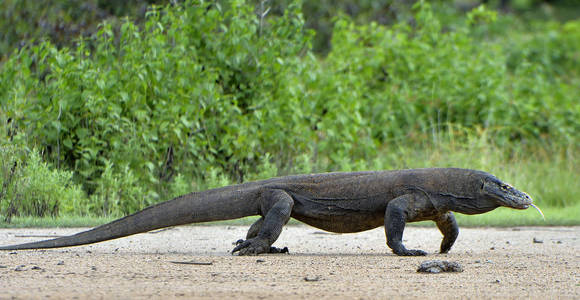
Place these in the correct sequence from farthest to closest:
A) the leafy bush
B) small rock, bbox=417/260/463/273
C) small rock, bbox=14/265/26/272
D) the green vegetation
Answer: the green vegetation, the leafy bush, small rock, bbox=417/260/463/273, small rock, bbox=14/265/26/272

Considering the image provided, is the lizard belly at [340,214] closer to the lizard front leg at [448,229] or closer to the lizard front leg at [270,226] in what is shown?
the lizard front leg at [270,226]

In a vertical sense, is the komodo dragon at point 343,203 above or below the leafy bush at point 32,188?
below

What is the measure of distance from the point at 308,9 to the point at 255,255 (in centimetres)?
1706

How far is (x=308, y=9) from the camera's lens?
72.4 feet

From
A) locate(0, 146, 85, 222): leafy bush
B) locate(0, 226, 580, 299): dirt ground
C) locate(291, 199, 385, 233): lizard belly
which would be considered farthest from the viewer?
locate(0, 146, 85, 222): leafy bush

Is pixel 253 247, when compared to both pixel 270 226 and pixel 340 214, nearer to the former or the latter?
pixel 270 226

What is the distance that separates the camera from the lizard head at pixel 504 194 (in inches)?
229

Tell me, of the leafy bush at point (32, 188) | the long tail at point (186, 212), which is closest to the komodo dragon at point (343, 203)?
the long tail at point (186, 212)

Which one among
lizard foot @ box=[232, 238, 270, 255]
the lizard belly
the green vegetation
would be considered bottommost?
lizard foot @ box=[232, 238, 270, 255]

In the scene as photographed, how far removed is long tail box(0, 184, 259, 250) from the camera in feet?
18.9

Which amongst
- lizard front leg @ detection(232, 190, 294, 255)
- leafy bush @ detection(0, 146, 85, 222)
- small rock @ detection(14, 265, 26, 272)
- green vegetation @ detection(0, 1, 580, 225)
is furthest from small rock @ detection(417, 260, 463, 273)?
leafy bush @ detection(0, 146, 85, 222)

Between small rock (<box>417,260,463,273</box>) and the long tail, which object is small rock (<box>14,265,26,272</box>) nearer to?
the long tail

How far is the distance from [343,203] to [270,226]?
2.16 ft

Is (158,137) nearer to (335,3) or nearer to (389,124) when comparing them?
(389,124)
